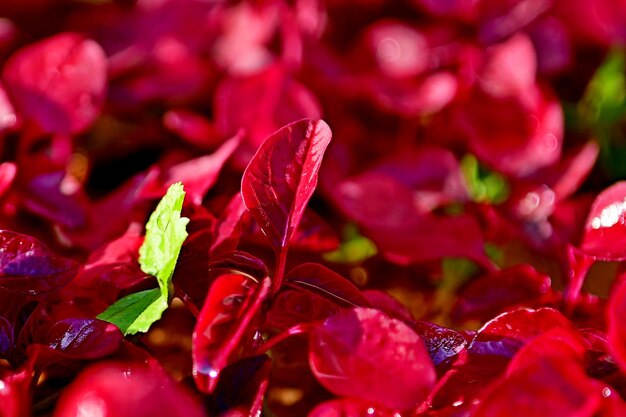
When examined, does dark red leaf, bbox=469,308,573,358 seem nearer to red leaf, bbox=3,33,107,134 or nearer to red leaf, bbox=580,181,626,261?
red leaf, bbox=580,181,626,261

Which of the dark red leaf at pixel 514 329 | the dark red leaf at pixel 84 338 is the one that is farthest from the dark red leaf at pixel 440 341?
the dark red leaf at pixel 84 338

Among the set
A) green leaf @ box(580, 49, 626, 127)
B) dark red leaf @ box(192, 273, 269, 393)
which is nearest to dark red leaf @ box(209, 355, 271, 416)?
dark red leaf @ box(192, 273, 269, 393)

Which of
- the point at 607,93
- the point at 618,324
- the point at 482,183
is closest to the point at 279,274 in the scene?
the point at 618,324

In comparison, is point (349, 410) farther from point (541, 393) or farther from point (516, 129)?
point (516, 129)

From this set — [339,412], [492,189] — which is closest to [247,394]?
[339,412]

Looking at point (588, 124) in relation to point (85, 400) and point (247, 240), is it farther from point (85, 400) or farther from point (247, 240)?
point (85, 400)

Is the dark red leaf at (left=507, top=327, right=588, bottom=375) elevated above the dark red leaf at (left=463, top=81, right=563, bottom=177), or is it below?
Result: above
